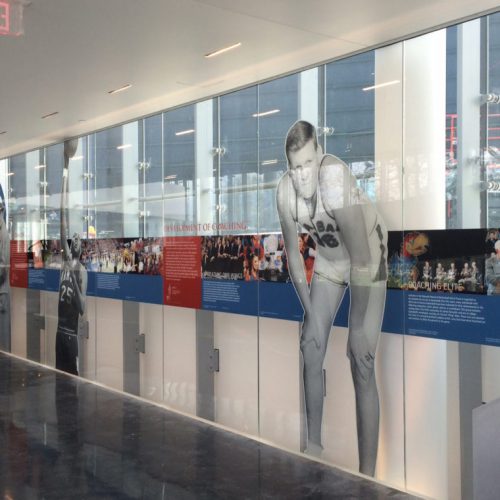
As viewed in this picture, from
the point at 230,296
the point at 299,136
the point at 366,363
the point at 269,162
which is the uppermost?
the point at 299,136

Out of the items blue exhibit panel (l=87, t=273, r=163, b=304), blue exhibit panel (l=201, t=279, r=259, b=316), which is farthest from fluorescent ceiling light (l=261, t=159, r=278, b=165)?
blue exhibit panel (l=87, t=273, r=163, b=304)

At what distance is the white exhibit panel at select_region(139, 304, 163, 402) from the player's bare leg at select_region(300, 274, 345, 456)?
8.13 ft

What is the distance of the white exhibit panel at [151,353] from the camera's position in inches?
315

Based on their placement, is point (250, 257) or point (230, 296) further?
point (230, 296)

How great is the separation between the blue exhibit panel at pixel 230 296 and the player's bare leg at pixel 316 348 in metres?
0.70

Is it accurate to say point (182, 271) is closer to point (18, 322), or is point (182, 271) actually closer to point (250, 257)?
point (250, 257)

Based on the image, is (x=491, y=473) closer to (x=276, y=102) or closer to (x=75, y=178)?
(x=276, y=102)

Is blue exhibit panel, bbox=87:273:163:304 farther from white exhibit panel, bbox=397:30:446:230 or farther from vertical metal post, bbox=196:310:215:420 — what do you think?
white exhibit panel, bbox=397:30:446:230

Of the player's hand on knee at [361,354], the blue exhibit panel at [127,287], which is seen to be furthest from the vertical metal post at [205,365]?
the player's hand on knee at [361,354]

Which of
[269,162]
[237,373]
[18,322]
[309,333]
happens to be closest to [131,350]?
[237,373]

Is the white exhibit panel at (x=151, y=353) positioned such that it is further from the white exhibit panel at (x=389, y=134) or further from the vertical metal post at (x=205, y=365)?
the white exhibit panel at (x=389, y=134)

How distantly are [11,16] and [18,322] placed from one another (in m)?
8.07

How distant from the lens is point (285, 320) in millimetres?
6266

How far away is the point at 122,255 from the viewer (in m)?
8.37
